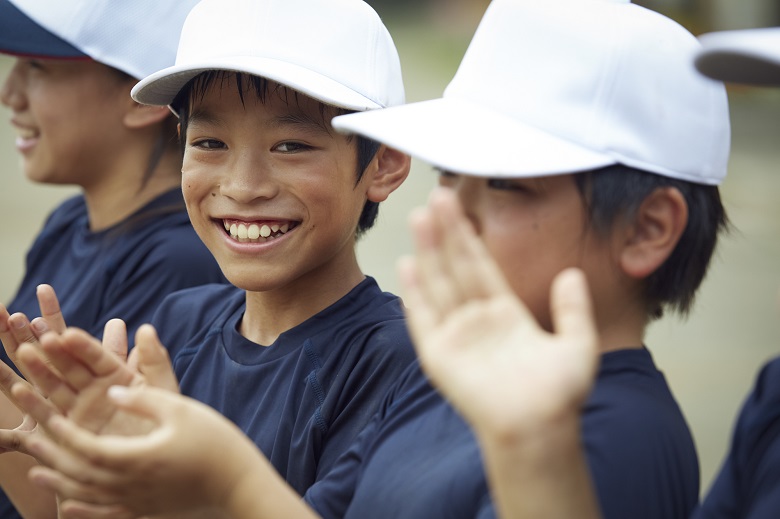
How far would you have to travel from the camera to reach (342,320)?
2.14 metres

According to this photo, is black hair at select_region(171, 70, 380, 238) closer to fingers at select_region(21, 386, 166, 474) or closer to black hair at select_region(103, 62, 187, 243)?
black hair at select_region(103, 62, 187, 243)

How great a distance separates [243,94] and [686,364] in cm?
417

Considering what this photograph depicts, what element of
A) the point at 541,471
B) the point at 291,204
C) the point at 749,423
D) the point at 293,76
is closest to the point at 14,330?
the point at 291,204

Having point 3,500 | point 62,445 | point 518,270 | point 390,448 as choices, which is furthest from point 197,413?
point 3,500

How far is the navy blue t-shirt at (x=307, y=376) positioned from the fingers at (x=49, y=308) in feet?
1.03

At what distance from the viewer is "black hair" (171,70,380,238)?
2.09 meters

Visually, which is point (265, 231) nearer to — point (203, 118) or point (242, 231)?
point (242, 231)

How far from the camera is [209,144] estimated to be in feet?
7.11

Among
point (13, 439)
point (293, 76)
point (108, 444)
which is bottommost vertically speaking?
point (13, 439)

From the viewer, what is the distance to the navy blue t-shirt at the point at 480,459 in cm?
146

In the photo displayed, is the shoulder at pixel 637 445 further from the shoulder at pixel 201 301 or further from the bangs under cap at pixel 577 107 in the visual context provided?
the shoulder at pixel 201 301

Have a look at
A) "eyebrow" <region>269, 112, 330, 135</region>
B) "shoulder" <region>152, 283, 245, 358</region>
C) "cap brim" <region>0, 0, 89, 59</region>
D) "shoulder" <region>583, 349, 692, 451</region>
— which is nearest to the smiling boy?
"eyebrow" <region>269, 112, 330, 135</region>

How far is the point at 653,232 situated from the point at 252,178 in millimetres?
788

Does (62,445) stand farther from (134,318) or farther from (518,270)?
(134,318)
